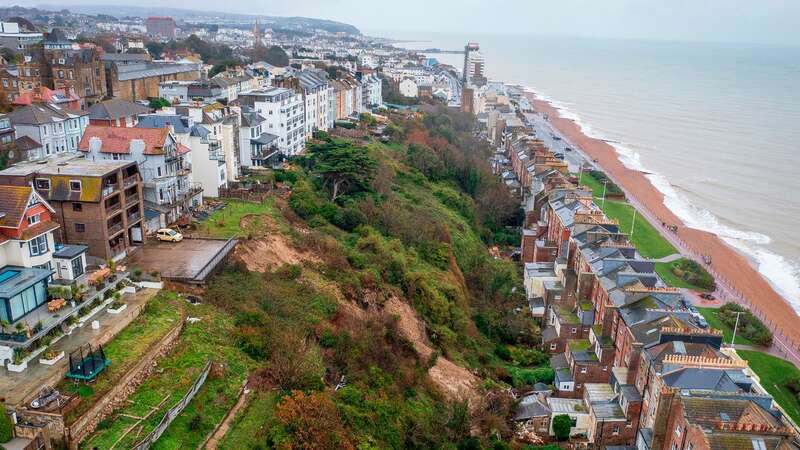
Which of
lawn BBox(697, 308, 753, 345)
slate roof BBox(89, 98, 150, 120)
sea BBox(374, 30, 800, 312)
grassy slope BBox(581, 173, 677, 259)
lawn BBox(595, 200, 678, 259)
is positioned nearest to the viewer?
lawn BBox(697, 308, 753, 345)

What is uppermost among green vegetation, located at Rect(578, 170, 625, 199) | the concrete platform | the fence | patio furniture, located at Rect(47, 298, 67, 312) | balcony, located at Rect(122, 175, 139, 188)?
balcony, located at Rect(122, 175, 139, 188)

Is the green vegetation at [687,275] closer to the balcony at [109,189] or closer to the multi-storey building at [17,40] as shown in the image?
the balcony at [109,189]

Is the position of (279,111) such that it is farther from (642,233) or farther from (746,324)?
(746,324)

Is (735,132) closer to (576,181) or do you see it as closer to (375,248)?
(576,181)

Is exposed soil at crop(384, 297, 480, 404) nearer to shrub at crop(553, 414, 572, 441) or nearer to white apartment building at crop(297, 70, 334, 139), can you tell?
shrub at crop(553, 414, 572, 441)

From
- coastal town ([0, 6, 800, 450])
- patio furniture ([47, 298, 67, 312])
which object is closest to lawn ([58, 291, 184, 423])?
coastal town ([0, 6, 800, 450])

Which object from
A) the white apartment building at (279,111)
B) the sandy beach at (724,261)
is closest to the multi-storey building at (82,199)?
the white apartment building at (279,111)
